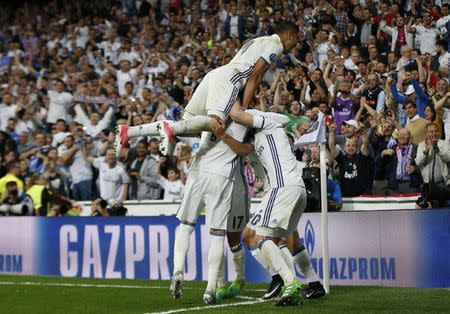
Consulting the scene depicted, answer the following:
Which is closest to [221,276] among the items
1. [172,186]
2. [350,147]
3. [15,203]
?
[350,147]

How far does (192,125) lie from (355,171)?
5.14m

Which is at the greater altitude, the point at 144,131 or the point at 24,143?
the point at 24,143

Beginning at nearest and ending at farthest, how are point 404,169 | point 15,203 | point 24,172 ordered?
point 404,169 < point 15,203 < point 24,172

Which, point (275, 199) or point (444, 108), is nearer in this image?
point (275, 199)

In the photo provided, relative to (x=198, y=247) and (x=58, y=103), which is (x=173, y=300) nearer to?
(x=198, y=247)

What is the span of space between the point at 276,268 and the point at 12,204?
927 centimetres

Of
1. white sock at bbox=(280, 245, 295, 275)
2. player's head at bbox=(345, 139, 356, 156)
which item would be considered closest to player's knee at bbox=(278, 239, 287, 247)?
white sock at bbox=(280, 245, 295, 275)

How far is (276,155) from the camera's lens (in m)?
9.96

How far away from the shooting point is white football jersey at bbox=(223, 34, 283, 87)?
10289 millimetres

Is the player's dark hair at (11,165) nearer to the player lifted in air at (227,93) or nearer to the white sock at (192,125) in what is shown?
the player lifted in air at (227,93)

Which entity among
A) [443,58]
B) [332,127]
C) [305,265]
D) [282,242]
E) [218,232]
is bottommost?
[305,265]

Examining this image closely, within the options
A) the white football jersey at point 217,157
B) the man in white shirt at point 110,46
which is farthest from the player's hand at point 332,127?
the man in white shirt at point 110,46

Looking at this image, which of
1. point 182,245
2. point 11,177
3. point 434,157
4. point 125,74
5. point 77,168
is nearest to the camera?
point 182,245

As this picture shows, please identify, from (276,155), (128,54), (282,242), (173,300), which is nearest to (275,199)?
(276,155)
